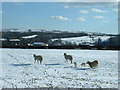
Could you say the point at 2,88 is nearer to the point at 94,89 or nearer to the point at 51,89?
the point at 51,89

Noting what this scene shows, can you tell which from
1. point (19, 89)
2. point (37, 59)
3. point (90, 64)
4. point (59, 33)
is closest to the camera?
point (19, 89)

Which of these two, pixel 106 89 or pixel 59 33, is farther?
pixel 59 33

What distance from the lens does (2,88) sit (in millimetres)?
9672

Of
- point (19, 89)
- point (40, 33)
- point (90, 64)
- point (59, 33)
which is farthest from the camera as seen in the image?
point (59, 33)

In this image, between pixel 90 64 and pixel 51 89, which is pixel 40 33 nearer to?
pixel 90 64

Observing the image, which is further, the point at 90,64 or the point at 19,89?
the point at 90,64

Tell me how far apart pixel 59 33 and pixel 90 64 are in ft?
317

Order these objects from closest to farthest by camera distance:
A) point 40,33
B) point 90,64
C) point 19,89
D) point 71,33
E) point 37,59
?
point 19,89 → point 90,64 → point 37,59 → point 40,33 → point 71,33

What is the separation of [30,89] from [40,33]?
9658 centimetres

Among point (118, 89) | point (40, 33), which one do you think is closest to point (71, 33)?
point (40, 33)

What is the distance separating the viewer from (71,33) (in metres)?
126

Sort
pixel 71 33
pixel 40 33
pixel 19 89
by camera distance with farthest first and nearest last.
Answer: pixel 71 33, pixel 40 33, pixel 19 89

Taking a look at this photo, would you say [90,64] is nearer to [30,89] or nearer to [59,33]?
[30,89]

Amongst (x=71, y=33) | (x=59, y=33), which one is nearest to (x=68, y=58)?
(x=59, y=33)
